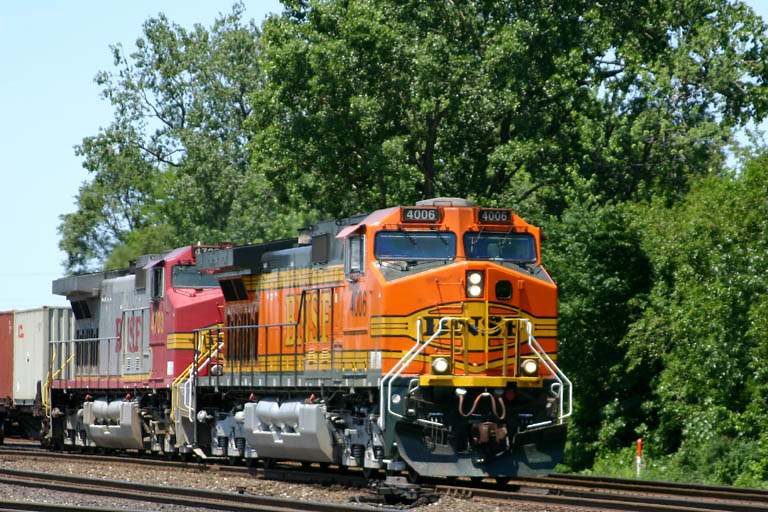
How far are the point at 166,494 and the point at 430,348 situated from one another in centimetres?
457

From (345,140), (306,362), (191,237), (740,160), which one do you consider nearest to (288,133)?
(345,140)

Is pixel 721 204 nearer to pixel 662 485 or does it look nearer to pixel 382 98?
pixel 662 485

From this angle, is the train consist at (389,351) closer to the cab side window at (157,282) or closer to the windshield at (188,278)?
the windshield at (188,278)

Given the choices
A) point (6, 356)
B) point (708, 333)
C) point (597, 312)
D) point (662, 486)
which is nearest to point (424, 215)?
point (662, 486)

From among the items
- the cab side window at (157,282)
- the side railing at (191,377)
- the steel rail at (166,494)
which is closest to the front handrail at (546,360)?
the steel rail at (166,494)

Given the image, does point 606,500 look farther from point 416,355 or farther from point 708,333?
point 708,333

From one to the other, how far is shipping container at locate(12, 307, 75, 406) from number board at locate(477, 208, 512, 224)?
1545 cm

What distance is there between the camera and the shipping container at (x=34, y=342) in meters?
→ 29.3

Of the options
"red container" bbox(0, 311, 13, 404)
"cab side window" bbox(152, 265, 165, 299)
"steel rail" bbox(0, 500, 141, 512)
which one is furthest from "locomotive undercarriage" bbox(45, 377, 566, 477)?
"red container" bbox(0, 311, 13, 404)

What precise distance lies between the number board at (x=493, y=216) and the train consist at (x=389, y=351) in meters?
0.02

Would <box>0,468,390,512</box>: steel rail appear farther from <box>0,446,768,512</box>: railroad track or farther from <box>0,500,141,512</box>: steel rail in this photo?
<box>0,446,768,512</box>: railroad track

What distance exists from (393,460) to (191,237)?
3965 centimetres

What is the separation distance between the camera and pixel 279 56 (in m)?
32.5

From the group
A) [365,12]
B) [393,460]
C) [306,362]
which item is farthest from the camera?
[365,12]
